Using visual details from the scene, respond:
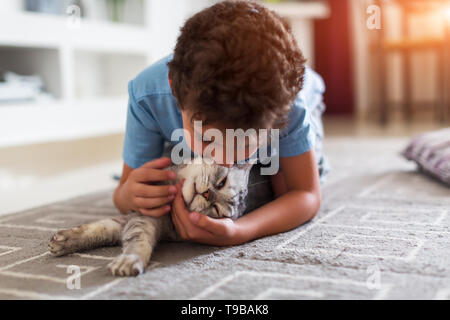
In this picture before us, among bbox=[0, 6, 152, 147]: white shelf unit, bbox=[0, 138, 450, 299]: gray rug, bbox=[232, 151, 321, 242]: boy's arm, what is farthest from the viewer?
bbox=[0, 6, 152, 147]: white shelf unit

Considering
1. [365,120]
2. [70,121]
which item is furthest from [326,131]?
[70,121]

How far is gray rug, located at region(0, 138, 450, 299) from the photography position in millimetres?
667

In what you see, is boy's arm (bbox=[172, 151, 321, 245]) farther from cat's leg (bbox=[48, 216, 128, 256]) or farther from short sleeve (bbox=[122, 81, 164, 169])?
short sleeve (bbox=[122, 81, 164, 169])

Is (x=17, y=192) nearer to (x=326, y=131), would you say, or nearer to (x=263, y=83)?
(x=263, y=83)

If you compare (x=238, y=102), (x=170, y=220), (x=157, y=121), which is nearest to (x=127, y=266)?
(x=170, y=220)

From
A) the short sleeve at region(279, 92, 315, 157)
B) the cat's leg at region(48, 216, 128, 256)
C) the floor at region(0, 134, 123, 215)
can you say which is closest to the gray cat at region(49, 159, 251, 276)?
the cat's leg at region(48, 216, 128, 256)

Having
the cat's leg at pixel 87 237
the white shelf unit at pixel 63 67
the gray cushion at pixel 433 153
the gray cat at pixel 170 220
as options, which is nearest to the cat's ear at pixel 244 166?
the gray cat at pixel 170 220

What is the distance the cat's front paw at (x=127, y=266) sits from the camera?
0.73 metres

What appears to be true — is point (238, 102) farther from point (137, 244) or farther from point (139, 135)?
point (139, 135)

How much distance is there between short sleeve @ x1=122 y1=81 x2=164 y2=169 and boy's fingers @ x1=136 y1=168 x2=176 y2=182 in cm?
23

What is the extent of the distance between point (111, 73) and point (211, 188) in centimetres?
210

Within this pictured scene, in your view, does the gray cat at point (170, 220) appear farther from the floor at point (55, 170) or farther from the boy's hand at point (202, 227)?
the floor at point (55, 170)

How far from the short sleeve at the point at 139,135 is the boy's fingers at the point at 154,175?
0.23m

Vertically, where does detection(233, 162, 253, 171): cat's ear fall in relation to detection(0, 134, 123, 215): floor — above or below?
above
